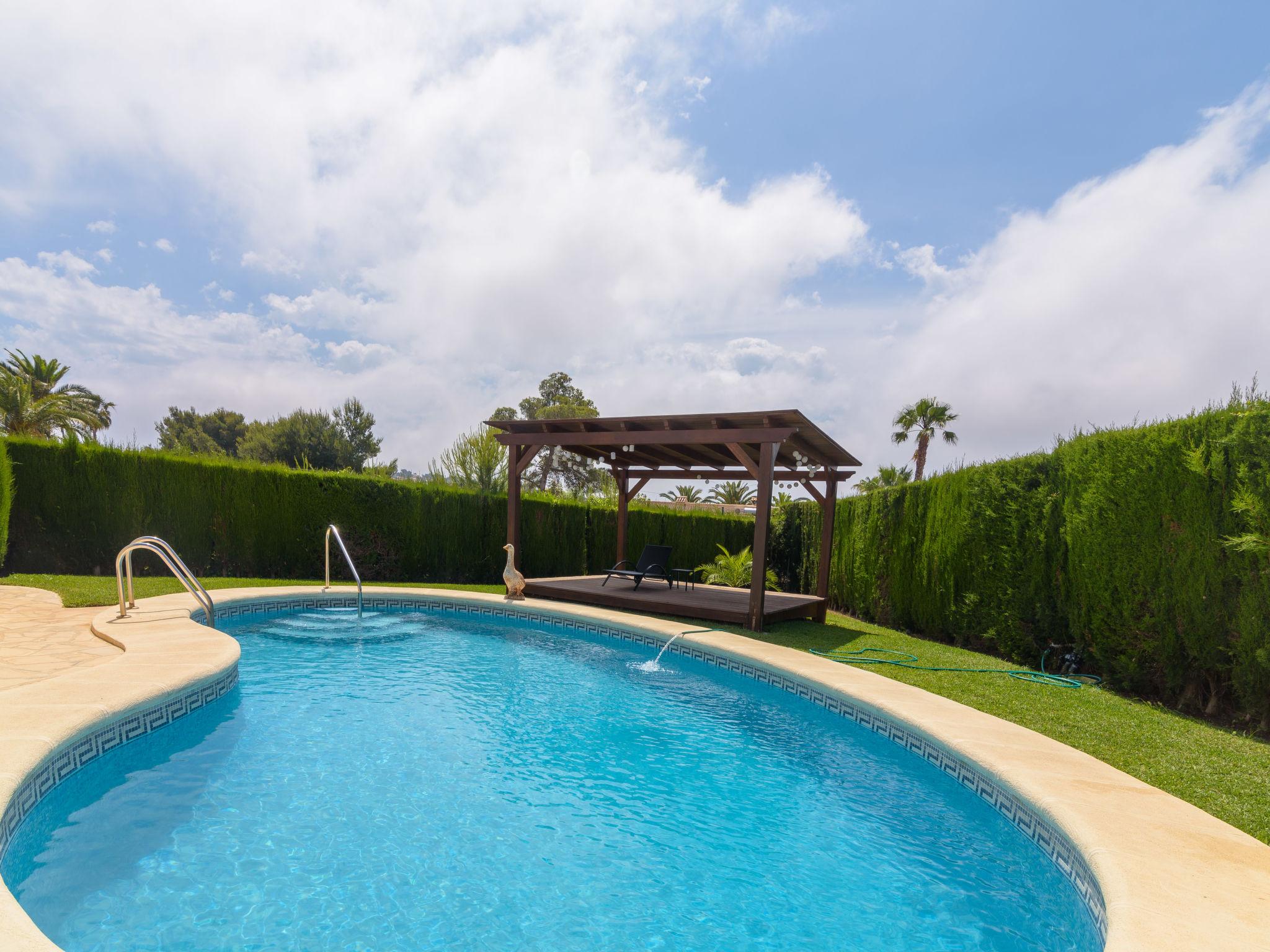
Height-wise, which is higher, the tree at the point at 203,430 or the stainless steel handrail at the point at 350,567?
the tree at the point at 203,430

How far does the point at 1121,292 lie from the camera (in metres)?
9.46

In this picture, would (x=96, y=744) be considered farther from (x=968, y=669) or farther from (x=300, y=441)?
(x=300, y=441)

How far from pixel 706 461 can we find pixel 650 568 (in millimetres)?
2719

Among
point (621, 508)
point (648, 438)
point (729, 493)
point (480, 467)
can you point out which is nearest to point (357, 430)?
point (729, 493)

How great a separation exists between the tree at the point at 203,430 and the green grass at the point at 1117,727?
4363cm

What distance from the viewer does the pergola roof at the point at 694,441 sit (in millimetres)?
9289

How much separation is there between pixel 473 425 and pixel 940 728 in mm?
17007

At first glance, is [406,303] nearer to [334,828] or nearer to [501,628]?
[501,628]

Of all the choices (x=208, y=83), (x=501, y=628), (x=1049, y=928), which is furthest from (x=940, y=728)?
(x=208, y=83)

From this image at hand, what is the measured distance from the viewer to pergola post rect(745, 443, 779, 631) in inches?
362

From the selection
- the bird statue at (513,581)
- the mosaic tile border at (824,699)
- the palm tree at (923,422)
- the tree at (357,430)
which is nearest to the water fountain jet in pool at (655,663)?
the mosaic tile border at (824,699)

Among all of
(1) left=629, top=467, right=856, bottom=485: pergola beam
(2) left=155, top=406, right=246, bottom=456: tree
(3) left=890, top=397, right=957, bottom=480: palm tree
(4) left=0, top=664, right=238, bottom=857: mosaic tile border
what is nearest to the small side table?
(1) left=629, top=467, right=856, bottom=485: pergola beam

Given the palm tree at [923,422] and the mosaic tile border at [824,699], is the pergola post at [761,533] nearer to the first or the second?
the mosaic tile border at [824,699]

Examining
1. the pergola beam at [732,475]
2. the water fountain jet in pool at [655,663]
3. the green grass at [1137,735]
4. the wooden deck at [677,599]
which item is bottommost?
the water fountain jet in pool at [655,663]
